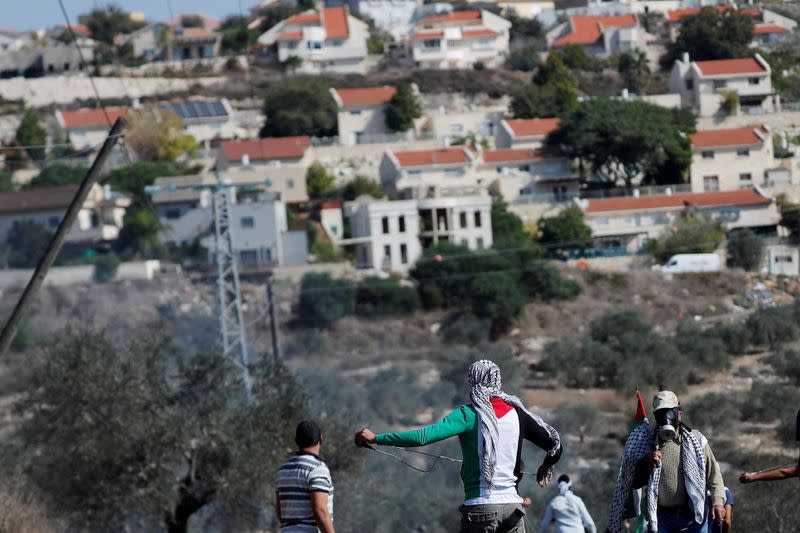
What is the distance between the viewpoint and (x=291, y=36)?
11294 centimetres

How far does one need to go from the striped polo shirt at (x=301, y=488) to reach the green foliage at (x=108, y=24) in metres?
115

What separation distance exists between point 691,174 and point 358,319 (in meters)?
23.6

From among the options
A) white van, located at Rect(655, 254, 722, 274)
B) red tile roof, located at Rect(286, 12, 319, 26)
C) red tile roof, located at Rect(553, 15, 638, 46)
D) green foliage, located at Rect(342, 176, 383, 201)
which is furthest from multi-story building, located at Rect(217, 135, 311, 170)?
red tile roof, located at Rect(553, 15, 638, 46)

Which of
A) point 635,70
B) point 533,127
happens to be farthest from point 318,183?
point 635,70

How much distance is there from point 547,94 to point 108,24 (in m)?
38.2

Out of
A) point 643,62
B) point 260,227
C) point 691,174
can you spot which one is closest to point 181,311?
point 260,227

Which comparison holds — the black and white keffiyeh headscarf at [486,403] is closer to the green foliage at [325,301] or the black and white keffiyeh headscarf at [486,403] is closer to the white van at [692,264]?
the green foliage at [325,301]

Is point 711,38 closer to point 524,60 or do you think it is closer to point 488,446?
point 524,60

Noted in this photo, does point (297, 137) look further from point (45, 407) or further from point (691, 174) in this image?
point (45, 407)

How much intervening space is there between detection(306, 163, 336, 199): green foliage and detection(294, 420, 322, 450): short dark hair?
76559 mm

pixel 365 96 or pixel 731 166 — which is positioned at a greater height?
pixel 365 96

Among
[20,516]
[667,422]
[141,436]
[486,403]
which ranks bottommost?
[141,436]

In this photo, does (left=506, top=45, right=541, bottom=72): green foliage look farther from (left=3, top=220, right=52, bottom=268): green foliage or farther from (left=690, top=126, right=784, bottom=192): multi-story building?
(left=3, top=220, right=52, bottom=268): green foliage

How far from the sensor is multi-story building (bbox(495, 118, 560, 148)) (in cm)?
9200
